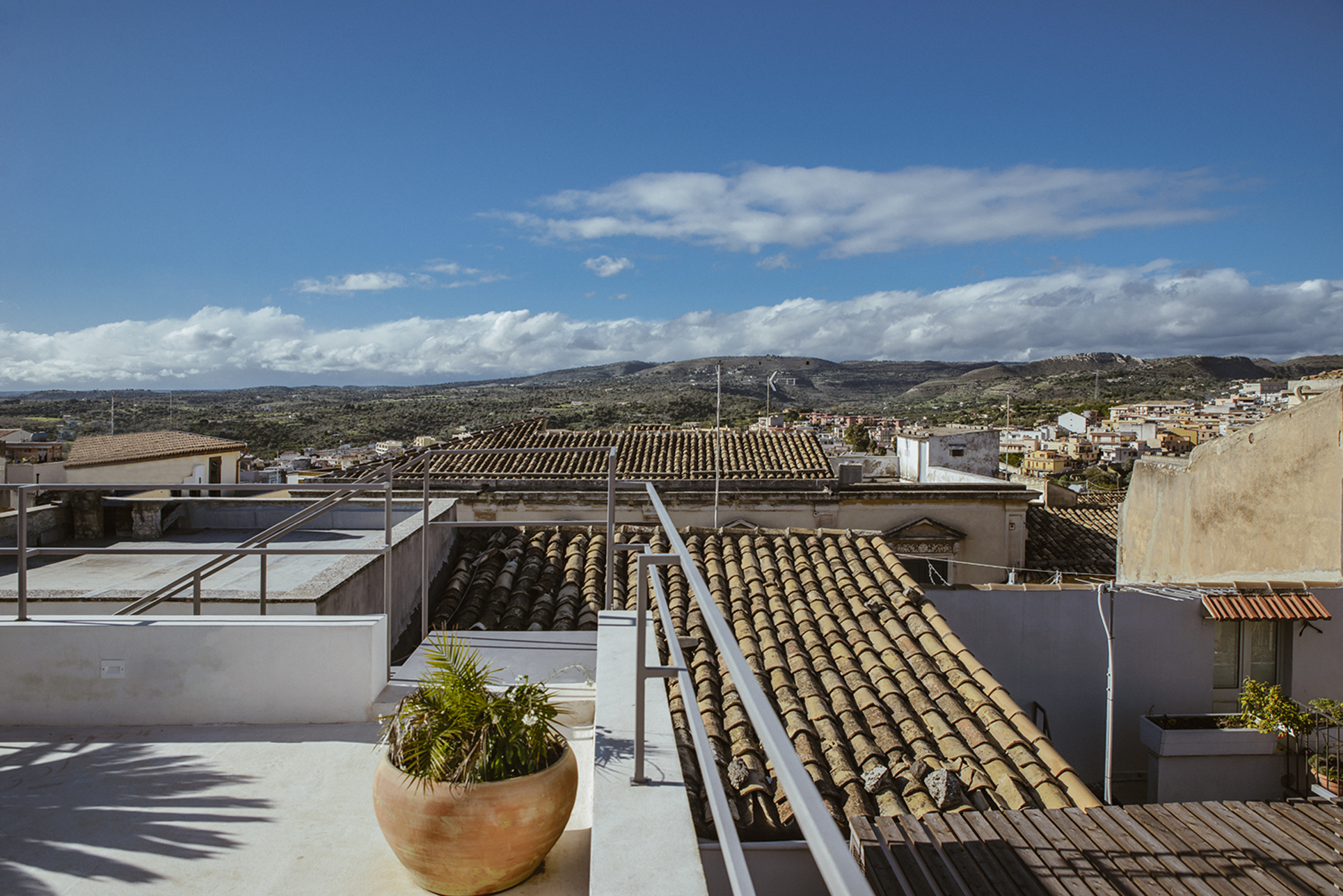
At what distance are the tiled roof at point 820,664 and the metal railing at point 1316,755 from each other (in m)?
4.37

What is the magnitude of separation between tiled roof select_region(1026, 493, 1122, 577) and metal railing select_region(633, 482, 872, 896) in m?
14.5

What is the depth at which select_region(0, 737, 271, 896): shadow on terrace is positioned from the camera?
2143mm

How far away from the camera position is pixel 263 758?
8.92 feet

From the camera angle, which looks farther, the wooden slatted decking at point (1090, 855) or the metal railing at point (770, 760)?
the wooden slatted decking at point (1090, 855)

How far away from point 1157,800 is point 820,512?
25.2ft

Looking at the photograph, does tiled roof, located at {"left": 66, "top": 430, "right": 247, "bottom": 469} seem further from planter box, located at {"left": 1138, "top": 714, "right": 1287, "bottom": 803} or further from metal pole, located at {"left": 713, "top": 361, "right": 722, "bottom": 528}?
planter box, located at {"left": 1138, "top": 714, "right": 1287, "bottom": 803}

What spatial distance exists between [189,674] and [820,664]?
15.5 ft

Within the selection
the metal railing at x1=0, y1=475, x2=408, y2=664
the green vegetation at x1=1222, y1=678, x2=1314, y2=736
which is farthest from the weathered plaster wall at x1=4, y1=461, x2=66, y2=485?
the green vegetation at x1=1222, y1=678, x2=1314, y2=736

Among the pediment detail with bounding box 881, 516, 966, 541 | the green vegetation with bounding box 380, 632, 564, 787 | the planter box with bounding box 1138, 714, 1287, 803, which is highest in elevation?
the green vegetation with bounding box 380, 632, 564, 787

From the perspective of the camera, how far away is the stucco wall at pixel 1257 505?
8586 millimetres

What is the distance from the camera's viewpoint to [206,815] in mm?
2385

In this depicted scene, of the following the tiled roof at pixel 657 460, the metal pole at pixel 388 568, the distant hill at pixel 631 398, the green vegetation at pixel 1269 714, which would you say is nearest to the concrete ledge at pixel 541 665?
the metal pole at pixel 388 568

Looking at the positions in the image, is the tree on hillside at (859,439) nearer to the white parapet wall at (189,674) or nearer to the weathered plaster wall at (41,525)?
the weathered plaster wall at (41,525)

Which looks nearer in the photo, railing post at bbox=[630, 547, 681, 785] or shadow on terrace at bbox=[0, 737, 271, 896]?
railing post at bbox=[630, 547, 681, 785]
